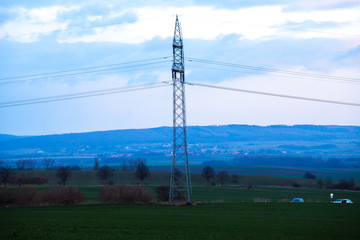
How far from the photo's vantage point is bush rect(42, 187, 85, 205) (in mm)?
58500

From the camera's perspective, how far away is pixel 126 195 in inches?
2355

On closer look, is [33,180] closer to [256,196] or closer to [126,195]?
[126,195]

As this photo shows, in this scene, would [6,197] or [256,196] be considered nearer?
[6,197]

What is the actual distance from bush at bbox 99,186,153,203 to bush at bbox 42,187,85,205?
3.45m

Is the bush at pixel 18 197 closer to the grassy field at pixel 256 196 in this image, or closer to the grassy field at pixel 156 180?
the grassy field at pixel 256 196

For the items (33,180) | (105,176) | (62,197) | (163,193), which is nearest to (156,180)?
(105,176)

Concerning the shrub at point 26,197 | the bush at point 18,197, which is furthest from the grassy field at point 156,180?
the bush at point 18,197

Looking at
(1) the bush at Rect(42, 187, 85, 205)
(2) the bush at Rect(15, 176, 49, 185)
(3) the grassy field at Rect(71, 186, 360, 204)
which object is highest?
(2) the bush at Rect(15, 176, 49, 185)

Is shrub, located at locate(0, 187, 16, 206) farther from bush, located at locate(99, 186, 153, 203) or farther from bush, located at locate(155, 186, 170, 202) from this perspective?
bush, located at locate(155, 186, 170, 202)

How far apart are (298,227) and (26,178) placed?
92148 mm

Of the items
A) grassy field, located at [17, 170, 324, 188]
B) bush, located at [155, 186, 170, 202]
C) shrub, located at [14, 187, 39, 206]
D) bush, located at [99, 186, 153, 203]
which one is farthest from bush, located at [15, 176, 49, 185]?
bush, located at [155, 186, 170, 202]

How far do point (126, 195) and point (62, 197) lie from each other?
27.5 ft

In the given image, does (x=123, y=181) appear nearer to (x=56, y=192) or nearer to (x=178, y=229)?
(x=56, y=192)

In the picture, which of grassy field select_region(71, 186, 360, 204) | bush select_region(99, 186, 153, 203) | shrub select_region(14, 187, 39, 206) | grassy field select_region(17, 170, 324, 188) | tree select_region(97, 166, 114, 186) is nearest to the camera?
shrub select_region(14, 187, 39, 206)
